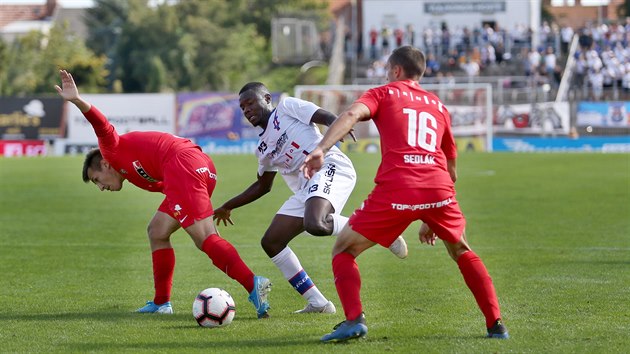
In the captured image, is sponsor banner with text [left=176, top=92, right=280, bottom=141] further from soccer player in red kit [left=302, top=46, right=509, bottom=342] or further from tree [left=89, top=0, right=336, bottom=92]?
soccer player in red kit [left=302, top=46, right=509, bottom=342]

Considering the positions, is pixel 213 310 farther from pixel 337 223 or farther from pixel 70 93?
pixel 70 93

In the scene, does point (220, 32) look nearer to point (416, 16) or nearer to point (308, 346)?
point (416, 16)

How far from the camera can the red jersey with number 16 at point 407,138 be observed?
7.09 m

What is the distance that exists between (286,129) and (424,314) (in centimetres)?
186

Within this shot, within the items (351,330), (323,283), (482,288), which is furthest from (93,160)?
(482,288)

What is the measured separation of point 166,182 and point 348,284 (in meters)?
2.07

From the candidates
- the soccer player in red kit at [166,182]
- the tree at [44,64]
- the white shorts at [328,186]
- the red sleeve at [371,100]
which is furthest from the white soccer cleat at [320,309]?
the tree at [44,64]

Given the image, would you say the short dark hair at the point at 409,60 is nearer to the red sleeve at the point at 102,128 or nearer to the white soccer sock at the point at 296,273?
the white soccer sock at the point at 296,273

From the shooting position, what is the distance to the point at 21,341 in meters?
7.57

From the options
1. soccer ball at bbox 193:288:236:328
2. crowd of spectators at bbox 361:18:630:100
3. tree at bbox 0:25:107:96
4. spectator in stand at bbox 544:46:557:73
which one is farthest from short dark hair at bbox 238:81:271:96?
tree at bbox 0:25:107:96

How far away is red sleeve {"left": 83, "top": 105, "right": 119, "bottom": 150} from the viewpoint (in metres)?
8.43

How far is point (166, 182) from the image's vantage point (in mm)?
8578

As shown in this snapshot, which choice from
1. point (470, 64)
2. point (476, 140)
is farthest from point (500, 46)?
point (476, 140)

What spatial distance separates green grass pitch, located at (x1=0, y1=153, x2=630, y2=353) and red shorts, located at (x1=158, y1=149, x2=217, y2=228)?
846mm
